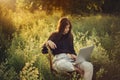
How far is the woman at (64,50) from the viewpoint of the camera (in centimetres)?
507

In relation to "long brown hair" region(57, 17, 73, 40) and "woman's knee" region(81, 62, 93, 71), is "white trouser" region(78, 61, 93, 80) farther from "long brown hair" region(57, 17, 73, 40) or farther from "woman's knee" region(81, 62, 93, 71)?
"long brown hair" region(57, 17, 73, 40)

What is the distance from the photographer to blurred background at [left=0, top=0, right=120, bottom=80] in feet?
16.8

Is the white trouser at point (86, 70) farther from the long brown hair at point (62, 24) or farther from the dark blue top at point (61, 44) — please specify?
the long brown hair at point (62, 24)

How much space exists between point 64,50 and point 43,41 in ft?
0.65

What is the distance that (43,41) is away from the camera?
514cm

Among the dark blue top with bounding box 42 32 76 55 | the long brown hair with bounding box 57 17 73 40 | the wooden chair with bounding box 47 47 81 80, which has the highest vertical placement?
the long brown hair with bounding box 57 17 73 40

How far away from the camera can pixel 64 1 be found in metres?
5.21

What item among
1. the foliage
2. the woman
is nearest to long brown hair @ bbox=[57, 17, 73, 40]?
the woman

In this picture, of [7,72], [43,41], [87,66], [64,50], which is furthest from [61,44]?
[7,72]

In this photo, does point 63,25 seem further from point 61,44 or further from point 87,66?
point 87,66

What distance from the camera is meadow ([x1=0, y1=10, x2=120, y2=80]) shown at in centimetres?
512

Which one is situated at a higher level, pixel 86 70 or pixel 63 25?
pixel 63 25

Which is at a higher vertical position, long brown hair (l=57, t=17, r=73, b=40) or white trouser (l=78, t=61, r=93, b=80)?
long brown hair (l=57, t=17, r=73, b=40)

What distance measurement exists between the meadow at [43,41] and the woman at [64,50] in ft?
0.15
